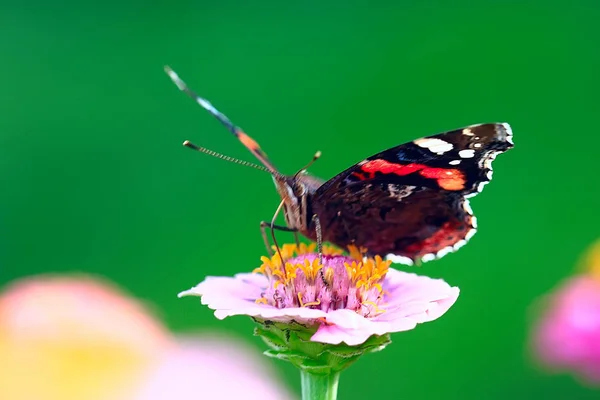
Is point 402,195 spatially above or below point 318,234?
above

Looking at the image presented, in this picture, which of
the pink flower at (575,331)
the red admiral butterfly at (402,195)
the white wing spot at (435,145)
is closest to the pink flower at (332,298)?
the red admiral butterfly at (402,195)

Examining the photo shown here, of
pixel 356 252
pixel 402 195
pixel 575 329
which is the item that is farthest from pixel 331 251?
pixel 575 329

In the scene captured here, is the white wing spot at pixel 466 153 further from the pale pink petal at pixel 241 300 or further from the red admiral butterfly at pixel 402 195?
the pale pink petal at pixel 241 300

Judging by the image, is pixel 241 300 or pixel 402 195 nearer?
pixel 241 300

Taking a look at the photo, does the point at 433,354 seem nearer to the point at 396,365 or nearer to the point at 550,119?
the point at 396,365

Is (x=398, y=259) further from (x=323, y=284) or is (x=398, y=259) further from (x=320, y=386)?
(x=320, y=386)

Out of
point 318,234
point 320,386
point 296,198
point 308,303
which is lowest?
point 320,386

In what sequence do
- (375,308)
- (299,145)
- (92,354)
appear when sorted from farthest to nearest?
(299,145) < (375,308) < (92,354)

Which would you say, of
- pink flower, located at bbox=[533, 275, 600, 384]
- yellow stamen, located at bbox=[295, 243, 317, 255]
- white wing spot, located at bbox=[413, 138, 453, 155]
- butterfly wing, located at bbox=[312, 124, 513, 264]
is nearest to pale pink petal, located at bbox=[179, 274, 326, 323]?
yellow stamen, located at bbox=[295, 243, 317, 255]
